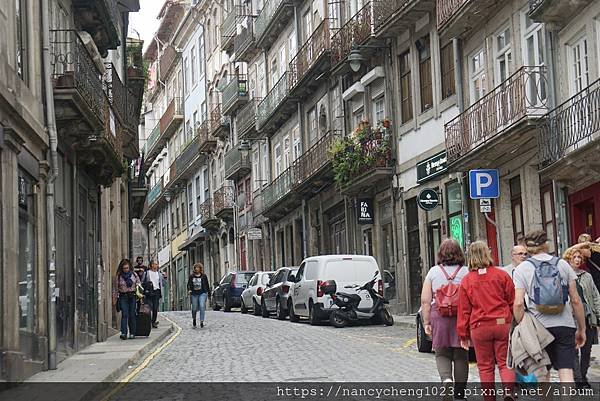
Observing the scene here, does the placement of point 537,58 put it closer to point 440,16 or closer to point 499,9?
point 499,9

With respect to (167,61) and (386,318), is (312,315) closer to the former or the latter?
(386,318)

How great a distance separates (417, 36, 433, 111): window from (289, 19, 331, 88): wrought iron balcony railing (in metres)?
6.55

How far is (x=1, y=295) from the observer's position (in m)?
14.7

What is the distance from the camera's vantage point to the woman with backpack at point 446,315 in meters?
11.1

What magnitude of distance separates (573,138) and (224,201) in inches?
1459

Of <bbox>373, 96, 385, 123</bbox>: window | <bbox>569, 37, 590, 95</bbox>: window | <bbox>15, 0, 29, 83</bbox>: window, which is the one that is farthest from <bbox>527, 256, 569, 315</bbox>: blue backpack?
<bbox>373, 96, 385, 123</bbox>: window

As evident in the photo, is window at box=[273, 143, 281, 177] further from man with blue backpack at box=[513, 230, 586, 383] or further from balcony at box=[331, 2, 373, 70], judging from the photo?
man with blue backpack at box=[513, 230, 586, 383]

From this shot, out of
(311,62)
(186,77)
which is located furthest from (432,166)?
(186,77)

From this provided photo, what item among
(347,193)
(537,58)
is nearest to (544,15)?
(537,58)

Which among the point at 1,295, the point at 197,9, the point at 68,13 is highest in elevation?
the point at 197,9

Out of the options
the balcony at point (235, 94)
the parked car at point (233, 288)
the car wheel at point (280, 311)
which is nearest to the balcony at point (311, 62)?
the parked car at point (233, 288)

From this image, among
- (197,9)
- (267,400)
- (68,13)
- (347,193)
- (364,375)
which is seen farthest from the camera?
(197,9)

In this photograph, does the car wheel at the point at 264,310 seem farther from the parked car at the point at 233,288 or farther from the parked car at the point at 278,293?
the parked car at the point at 233,288

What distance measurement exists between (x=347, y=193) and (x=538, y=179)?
11975mm
